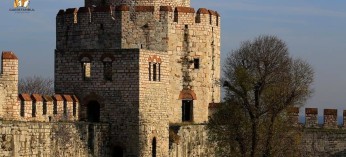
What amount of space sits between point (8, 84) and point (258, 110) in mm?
13120

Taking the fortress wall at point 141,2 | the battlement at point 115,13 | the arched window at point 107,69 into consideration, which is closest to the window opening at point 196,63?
the battlement at point 115,13

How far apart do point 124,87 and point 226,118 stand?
687cm

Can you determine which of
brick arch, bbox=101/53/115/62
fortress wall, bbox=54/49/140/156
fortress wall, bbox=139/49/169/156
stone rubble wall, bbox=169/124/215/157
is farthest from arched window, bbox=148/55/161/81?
stone rubble wall, bbox=169/124/215/157

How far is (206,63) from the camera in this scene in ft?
168

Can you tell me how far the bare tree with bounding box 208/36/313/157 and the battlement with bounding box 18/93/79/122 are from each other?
756 centimetres

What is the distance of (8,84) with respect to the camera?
3828 centimetres

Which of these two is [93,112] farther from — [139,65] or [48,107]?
[48,107]

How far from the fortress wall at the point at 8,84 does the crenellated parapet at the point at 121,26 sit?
10.8m

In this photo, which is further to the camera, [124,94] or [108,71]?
[108,71]

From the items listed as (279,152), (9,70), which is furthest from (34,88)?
(9,70)

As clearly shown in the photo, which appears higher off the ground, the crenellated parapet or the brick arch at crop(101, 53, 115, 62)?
the crenellated parapet

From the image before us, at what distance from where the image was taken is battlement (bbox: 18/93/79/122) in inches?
1547

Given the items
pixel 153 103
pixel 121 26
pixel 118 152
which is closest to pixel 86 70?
pixel 153 103

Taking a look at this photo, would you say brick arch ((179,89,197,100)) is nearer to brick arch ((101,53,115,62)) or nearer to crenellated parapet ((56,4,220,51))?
crenellated parapet ((56,4,220,51))
